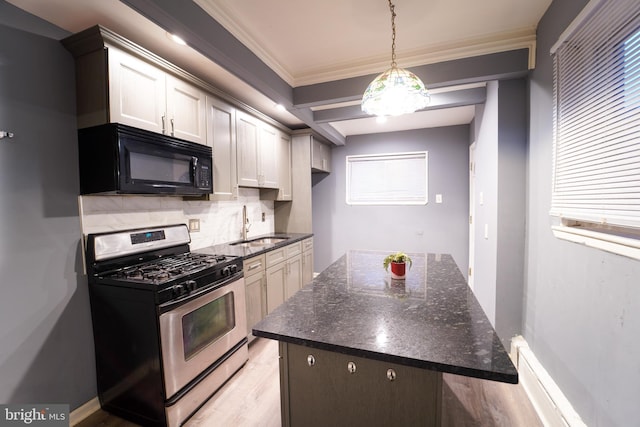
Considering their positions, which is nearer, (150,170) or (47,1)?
(47,1)

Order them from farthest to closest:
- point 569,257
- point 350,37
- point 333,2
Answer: point 350,37
point 333,2
point 569,257

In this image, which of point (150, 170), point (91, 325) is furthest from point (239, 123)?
point (91, 325)

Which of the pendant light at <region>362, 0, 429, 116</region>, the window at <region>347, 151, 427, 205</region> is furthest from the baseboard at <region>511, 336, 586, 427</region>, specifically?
the window at <region>347, 151, 427, 205</region>

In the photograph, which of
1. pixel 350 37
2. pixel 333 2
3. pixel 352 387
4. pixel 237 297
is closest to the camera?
pixel 352 387

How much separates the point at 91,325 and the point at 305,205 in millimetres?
2575

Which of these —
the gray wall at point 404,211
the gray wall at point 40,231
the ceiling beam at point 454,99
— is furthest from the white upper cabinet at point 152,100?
the gray wall at point 404,211

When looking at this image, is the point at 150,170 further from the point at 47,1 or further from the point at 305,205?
the point at 305,205

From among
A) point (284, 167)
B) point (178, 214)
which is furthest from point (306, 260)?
point (178, 214)

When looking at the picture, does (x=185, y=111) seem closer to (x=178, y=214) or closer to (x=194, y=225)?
(x=178, y=214)

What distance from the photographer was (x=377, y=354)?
2.81ft

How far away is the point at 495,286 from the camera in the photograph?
7.15 feet

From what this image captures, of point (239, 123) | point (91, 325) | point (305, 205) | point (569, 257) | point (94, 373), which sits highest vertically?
point (239, 123)

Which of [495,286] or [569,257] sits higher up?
[569,257]
